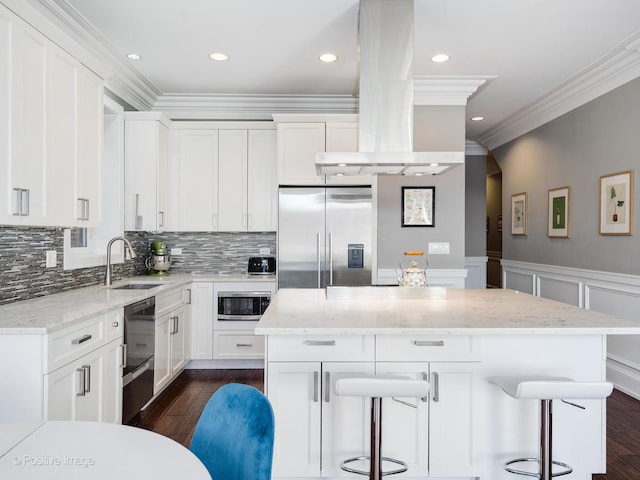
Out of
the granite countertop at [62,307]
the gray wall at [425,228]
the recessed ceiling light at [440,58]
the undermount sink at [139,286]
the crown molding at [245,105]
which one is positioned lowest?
the undermount sink at [139,286]

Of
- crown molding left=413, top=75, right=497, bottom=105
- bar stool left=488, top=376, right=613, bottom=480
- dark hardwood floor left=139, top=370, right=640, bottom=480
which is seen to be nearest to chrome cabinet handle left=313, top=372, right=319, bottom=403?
bar stool left=488, top=376, right=613, bottom=480

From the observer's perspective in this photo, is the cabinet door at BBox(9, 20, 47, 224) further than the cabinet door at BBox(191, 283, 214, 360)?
No

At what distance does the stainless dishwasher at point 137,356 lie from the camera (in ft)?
9.22

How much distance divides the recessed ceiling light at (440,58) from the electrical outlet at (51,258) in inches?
128

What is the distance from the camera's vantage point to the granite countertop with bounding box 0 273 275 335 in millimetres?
1971

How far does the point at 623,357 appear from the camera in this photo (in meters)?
3.79

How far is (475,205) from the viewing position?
703cm

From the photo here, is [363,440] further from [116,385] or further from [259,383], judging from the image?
[259,383]

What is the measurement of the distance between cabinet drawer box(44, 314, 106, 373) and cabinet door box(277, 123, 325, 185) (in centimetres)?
233

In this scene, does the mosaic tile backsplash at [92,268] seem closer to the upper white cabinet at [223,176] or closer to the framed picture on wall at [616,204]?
the upper white cabinet at [223,176]

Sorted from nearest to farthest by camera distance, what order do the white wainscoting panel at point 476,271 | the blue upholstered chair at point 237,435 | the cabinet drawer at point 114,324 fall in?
the blue upholstered chair at point 237,435 < the cabinet drawer at point 114,324 < the white wainscoting panel at point 476,271

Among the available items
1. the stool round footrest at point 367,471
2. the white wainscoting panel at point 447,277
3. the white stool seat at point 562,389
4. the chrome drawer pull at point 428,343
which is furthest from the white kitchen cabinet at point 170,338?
the white stool seat at point 562,389

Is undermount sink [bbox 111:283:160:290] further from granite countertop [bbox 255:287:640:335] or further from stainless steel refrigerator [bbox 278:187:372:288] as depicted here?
granite countertop [bbox 255:287:640:335]

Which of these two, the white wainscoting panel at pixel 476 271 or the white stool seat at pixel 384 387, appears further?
the white wainscoting panel at pixel 476 271
